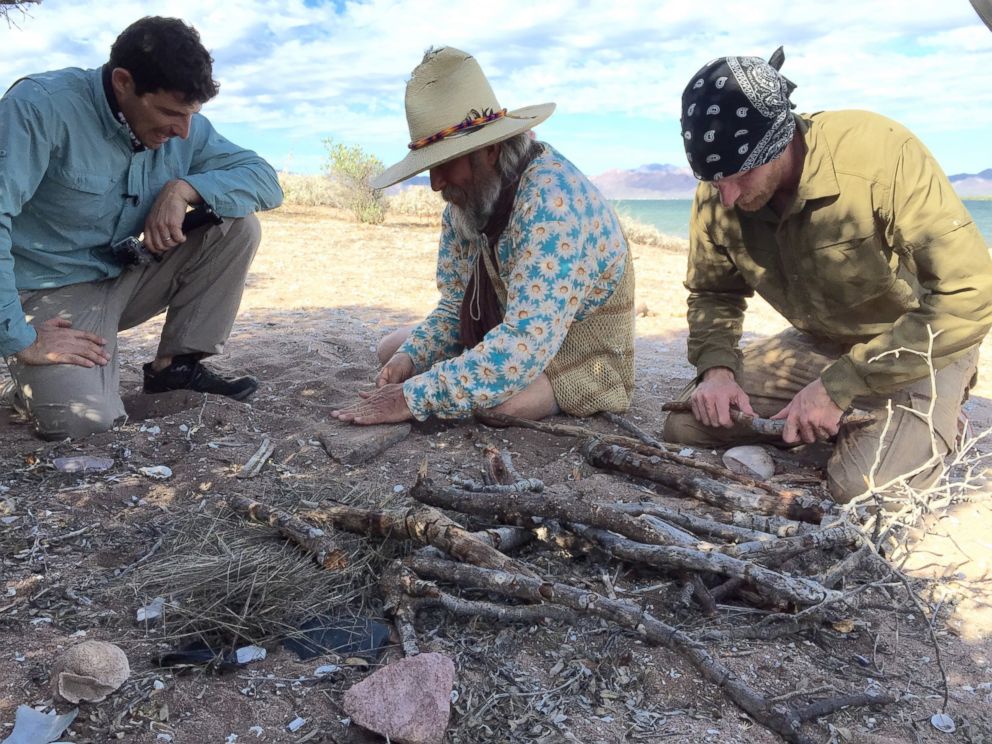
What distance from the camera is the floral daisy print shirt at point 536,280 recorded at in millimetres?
3332

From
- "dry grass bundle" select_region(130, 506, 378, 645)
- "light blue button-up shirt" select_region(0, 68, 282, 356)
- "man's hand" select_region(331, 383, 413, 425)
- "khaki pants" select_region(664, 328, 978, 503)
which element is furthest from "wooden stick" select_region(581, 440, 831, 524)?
"light blue button-up shirt" select_region(0, 68, 282, 356)

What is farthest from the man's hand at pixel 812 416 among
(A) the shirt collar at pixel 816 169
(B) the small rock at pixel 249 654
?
(B) the small rock at pixel 249 654

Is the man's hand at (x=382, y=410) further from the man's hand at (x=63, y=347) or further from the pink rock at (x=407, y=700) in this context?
the pink rock at (x=407, y=700)

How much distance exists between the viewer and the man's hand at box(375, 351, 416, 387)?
3.97 m

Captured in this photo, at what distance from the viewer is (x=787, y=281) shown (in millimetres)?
3580

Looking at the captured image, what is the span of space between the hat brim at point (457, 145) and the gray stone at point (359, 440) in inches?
39.4

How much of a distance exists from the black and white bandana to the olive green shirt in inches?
10.8

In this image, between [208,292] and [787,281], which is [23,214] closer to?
[208,292]

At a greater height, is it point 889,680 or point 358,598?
point 358,598

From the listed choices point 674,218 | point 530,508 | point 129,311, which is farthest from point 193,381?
point 674,218

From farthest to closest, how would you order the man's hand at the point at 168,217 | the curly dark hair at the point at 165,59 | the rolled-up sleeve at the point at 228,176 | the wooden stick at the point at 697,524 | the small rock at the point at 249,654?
the rolled-up sleeve at the point at 228,176
the man's hand at the point at 168,217
the curly dark hair at the point at 165,59
the wooden stick at the point at 697,524
the small rock at the point at 249,654

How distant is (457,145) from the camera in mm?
3199

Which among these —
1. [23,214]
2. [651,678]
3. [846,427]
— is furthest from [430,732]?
[23,214]

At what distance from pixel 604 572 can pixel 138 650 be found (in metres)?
1.23
